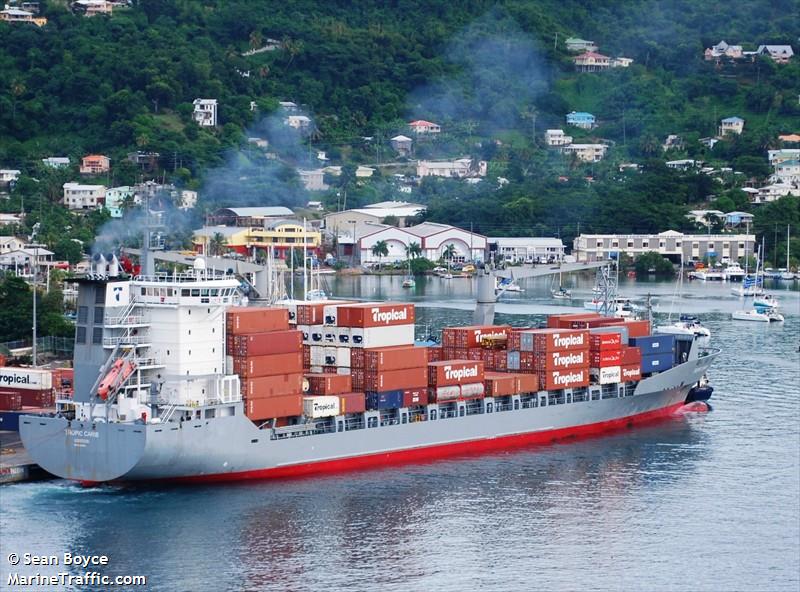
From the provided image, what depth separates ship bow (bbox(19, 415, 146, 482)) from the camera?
123ft

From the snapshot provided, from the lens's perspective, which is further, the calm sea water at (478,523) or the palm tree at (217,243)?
the palm tree at (217,243)

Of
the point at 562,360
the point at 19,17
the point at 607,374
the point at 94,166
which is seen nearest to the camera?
the point at 562,360

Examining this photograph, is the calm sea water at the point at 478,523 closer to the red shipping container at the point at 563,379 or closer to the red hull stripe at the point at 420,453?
the red hull stripe at the point at 420,453

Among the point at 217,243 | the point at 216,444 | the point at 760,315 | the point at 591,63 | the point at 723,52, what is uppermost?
the point at 723,52

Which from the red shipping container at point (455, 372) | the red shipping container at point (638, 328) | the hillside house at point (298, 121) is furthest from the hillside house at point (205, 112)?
the red shipping container at point (455, 372)

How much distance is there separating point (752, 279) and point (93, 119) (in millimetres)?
43539

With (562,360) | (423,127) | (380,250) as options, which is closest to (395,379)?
(562,360)

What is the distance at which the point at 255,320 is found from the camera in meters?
40.0

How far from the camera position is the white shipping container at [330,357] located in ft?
140

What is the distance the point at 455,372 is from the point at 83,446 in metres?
10.5

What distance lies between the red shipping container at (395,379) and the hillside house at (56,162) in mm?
62163

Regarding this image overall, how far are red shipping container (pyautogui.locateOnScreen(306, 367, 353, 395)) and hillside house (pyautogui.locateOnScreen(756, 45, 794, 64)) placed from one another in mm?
101351

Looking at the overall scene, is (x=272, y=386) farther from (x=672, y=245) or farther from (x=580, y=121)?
(x=580, y=121)

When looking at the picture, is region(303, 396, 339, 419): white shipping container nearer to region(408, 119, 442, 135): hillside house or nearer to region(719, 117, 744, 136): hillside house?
region(408, 119, 442, 135): hillside house
